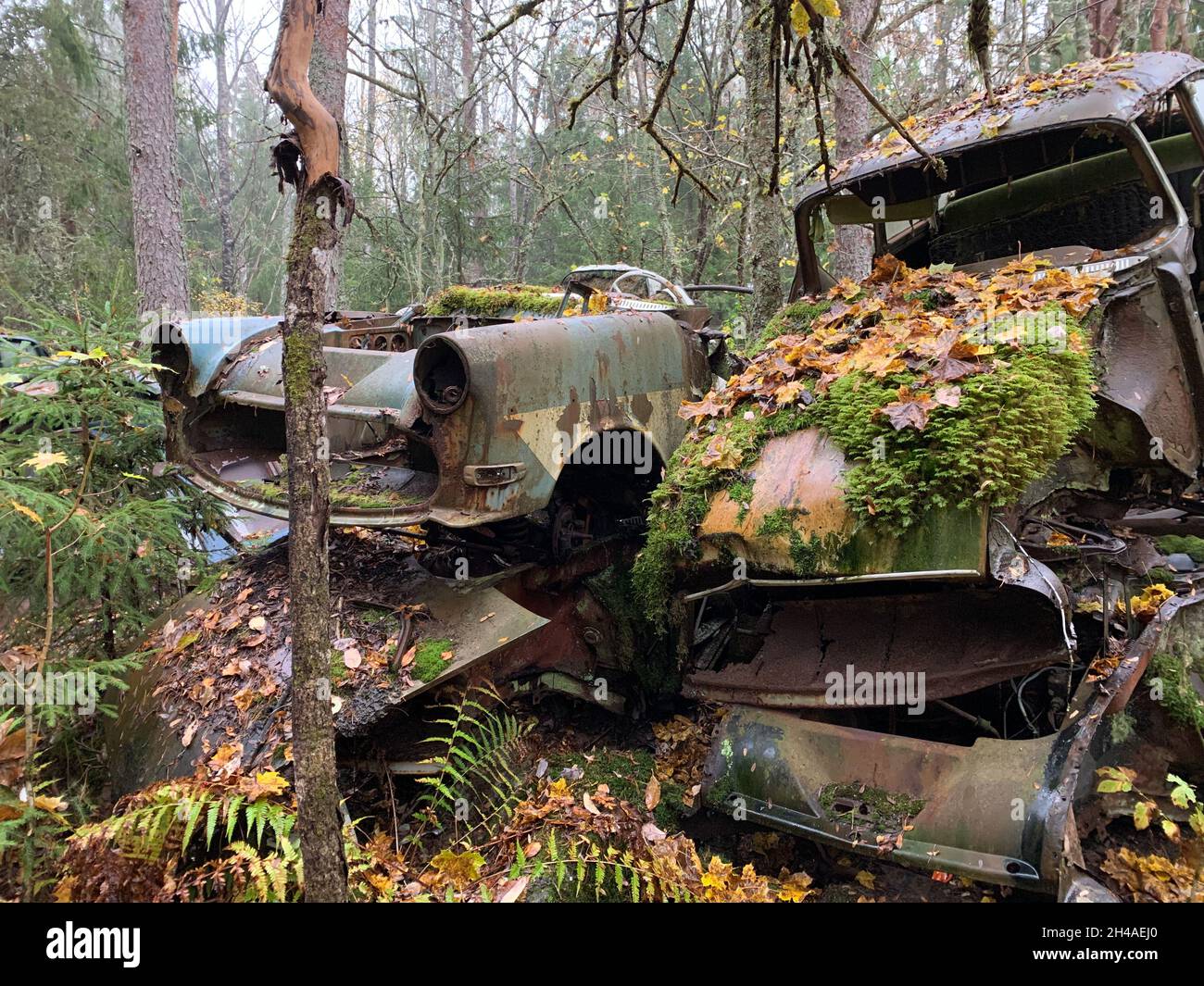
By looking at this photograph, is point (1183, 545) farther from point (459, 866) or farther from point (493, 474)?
point (459, 866)

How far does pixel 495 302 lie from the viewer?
538 centimetres

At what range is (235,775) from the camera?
283 cm

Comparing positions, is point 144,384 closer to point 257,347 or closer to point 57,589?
point 257,347

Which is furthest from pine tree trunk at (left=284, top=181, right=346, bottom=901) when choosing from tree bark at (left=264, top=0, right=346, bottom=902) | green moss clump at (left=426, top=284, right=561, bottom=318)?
green moss clump at (left=426, top=284, right=561, bottom=318)

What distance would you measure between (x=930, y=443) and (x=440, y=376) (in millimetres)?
1860

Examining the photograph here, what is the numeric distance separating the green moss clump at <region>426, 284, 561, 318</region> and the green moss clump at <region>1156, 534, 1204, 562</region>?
11.8 ft

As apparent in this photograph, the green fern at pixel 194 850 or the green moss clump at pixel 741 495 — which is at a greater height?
the green moss clump at pixel 741 495

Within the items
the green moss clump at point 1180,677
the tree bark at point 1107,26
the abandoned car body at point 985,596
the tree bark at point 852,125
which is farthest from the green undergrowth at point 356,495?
the tree bark at point 1107,26

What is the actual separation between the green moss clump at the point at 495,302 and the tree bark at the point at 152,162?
4584mm

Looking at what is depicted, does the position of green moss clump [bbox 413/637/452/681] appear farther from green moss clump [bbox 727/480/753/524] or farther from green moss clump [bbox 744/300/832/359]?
green moss clump [bbox 744/300/832/359]

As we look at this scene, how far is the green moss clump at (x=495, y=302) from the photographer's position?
520 cm

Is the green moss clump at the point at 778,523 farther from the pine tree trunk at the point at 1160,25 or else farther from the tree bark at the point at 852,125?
the pine tree trunk at the point at 1160,25

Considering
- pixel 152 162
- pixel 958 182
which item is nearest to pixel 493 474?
pixel 958 182
